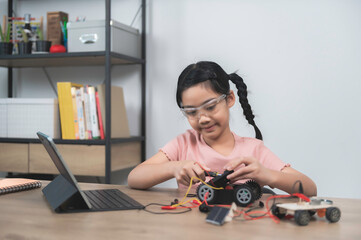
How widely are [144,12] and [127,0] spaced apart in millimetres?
152

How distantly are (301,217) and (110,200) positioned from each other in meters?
0.48

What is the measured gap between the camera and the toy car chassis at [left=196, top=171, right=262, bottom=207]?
97cm

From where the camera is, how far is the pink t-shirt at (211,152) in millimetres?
1402

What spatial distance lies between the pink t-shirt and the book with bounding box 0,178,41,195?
44 centimetres

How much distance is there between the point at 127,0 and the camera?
2541mm

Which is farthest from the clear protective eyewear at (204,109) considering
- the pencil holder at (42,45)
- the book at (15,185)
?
the pencil holder at (42,45)

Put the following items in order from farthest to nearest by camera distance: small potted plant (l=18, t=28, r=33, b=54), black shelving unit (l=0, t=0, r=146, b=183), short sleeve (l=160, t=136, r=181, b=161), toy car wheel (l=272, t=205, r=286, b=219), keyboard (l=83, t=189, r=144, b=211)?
small potted plant (l=18, t=28, r=33, b=54), black shelving unit (l=0, t=0, r=146, b=183), short sleeve (l=160, t=136, r=181, b=161), keyboard (l=83, t=189, r=144, b=211), toy car wheel (l=272, t=205, r=286, b=219)

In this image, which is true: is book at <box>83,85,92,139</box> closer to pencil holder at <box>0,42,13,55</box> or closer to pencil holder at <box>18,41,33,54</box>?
pencil holder at <box>18,41,33,54</box>

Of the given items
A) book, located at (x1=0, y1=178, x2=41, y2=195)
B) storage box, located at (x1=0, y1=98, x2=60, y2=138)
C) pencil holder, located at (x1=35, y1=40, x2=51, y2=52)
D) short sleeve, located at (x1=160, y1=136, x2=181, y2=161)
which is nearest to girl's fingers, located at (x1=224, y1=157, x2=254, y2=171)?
short sleeve, located at (x1=160, y1=136, x2=181, y2=161)

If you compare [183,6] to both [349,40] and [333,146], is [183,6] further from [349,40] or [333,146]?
[333,146]

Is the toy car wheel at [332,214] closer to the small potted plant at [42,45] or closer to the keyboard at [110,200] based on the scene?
the keyboard at [110,200]

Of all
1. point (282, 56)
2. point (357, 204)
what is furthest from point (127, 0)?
point (357, 204)

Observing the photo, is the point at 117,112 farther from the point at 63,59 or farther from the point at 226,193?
the point at 226,193

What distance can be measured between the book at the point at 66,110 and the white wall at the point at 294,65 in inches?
23.5
